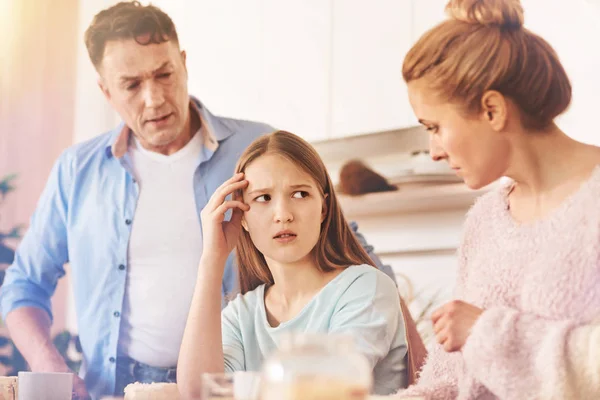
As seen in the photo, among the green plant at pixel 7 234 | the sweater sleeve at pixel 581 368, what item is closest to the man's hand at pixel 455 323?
the sweater sleeve at pixel 581 368

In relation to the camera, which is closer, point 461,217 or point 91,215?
point 461,217

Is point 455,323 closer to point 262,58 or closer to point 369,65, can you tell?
point 369,65

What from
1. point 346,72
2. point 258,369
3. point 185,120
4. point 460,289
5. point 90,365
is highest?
point 346,72

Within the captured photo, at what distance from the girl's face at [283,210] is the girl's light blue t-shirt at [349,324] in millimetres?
100

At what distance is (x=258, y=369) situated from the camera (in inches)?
68.0

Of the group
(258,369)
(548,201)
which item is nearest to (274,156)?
(258,369)

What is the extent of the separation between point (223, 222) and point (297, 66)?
1.71ft

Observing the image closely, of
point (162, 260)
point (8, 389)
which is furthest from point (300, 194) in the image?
point (8, 389)

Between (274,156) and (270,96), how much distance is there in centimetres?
42

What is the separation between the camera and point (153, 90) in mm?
2182

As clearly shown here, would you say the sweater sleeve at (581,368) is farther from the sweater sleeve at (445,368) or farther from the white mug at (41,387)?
the white mug at (41,387)

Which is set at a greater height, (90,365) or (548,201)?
(548,201)

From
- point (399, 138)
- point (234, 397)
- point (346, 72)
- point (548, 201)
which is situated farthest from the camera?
point (346, 72)

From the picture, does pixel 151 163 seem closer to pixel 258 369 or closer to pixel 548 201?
pixel 258 369
